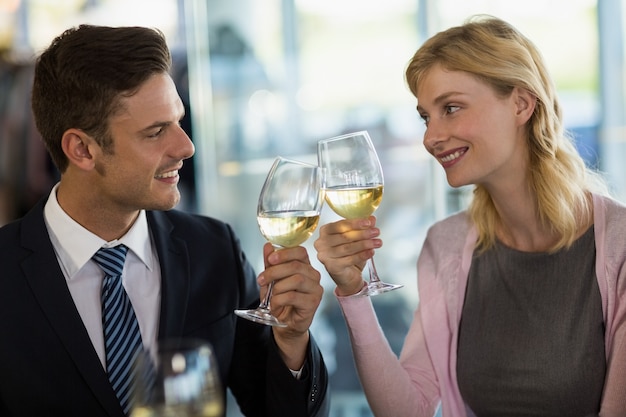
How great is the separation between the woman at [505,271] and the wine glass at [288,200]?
21 centimetres

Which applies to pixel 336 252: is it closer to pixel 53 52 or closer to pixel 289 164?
pixel 289 164

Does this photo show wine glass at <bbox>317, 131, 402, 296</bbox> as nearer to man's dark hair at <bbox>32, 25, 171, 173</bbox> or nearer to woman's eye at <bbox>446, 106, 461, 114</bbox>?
woman's eye at <bbox>446, 106, 461, 114</bbox>

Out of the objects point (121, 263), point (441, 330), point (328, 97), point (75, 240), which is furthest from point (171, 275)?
point (328, 97)

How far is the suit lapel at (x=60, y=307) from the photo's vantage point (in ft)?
5.04

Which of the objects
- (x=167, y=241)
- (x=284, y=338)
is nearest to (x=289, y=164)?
(x=284, y=338)

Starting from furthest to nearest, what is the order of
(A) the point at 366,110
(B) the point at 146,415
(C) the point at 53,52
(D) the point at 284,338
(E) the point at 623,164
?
1. (A) the point at 366,110
2. (E) the point at 623,164
3. (C) the point at 53,52
4. (D) the point at 284,338
5. (B) the point at 146,415

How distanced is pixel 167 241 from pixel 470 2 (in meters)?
2.54

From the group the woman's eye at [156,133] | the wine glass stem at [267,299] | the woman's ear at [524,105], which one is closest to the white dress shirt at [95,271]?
the woman's eye at [156,133]

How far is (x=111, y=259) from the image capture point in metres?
1.68

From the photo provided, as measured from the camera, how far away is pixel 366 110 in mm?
4078

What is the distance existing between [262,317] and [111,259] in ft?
1.52

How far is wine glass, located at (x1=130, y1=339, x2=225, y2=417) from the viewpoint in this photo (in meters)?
0.88

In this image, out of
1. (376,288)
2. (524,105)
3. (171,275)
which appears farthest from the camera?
(524,105)

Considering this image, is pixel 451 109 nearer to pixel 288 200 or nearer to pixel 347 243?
pixel 347 243
